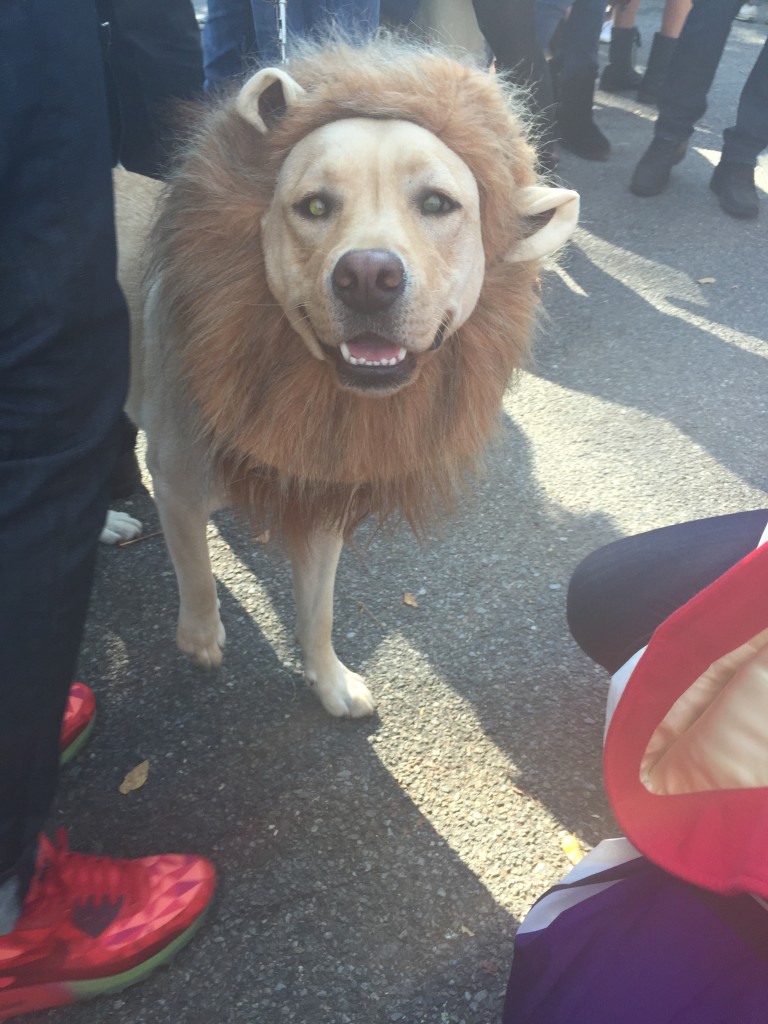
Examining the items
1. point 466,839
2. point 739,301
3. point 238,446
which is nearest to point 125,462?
point 238,446

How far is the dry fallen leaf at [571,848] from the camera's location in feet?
5.99

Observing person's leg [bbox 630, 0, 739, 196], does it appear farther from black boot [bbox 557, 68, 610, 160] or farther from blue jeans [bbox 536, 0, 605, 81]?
blue jeans [bbox 536, 0, 605, 81]

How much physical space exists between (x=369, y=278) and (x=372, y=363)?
155 millimetres

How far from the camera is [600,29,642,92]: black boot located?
21.2ft

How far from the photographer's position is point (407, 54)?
4.78ft

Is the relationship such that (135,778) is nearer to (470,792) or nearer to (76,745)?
(76,745)

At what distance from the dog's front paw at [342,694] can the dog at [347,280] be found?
0.52 meters

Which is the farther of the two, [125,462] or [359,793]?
[125,462]

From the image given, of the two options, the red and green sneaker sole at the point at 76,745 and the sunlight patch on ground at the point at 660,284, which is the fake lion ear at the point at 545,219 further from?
the sunlight patch on ground at the point at 660,284

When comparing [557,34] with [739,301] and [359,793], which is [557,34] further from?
[359,793]

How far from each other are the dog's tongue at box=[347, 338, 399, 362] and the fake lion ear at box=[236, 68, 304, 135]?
388 mm

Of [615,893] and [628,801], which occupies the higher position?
[628,801]

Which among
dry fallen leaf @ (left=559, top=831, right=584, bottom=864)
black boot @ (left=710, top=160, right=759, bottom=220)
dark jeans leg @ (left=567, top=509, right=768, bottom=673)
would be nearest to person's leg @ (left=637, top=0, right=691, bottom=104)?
black boot @ (left=710, top=160, right=759, bottom=220)

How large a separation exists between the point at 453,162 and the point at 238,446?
628mm
